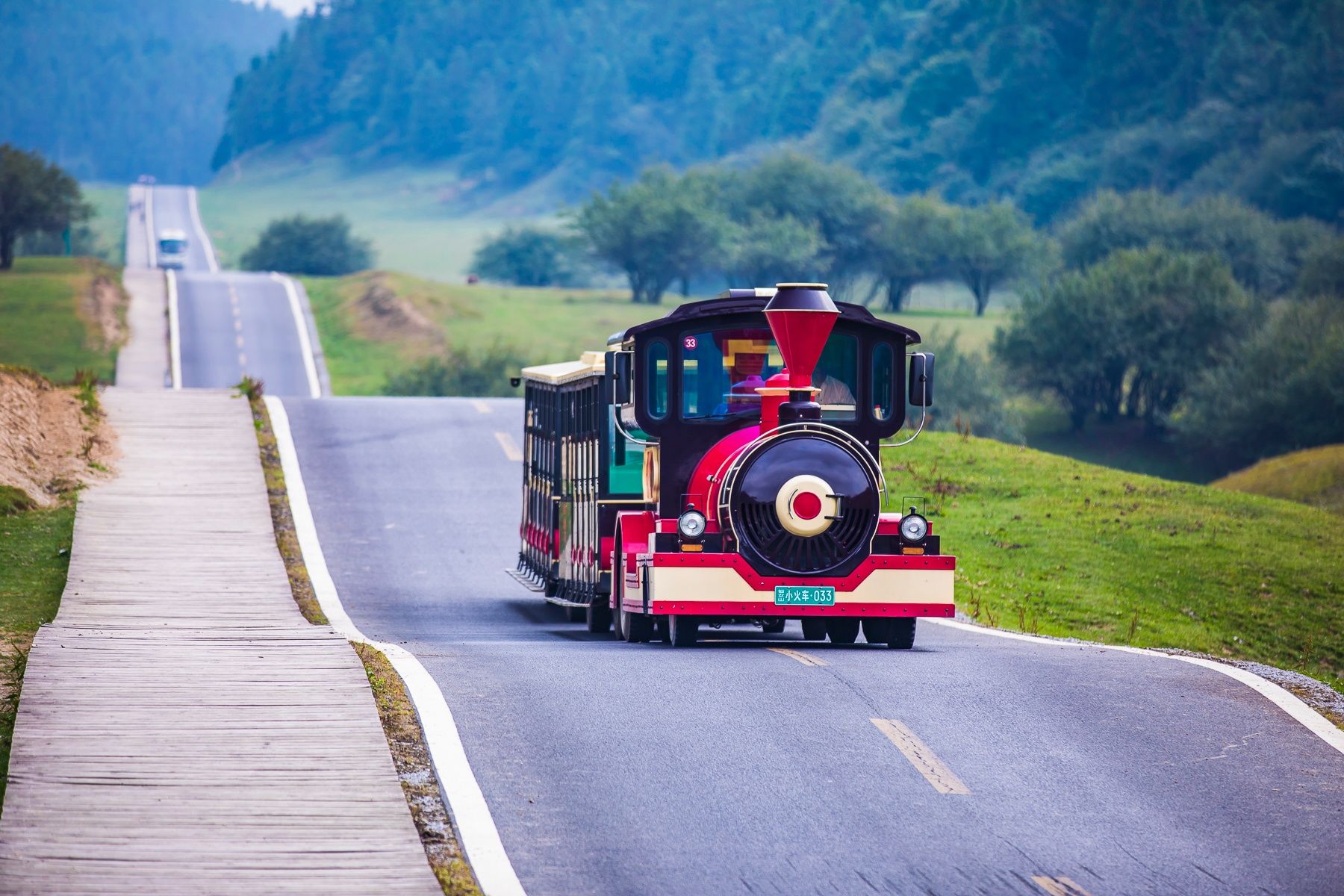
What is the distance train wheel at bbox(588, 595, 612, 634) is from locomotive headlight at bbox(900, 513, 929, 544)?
5048mm

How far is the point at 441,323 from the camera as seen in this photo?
74.6 meters

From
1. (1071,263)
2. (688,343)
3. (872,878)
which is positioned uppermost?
(1071,263)

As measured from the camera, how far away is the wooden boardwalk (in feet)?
26.7

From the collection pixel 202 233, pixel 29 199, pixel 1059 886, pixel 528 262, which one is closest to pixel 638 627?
pixel 1059 886

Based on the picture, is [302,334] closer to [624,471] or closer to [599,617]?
[599,617]

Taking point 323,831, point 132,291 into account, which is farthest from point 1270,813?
point 132,291

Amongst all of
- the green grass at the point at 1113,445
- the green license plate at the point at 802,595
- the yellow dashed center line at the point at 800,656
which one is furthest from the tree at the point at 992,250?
the yellow dashed center line at the point at 800,656

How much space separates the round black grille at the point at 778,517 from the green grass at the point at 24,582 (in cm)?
589

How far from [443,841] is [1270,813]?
14.7 ft

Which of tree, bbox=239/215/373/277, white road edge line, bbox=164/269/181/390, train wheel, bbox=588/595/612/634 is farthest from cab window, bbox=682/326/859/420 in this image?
tree, bbox=239/215/373/277

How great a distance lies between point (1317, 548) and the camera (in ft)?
88.3

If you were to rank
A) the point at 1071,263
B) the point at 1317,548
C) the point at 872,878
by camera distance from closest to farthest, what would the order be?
the point at 872,878 → the point at 1317,548 → the point at 1071,263

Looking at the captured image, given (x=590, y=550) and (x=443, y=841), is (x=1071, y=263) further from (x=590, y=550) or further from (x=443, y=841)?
(x=443, y=841)

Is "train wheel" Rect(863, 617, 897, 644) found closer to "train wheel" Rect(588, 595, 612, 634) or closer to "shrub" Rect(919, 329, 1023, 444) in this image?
"train wheel" Rect(588, 595, 612, 634)
